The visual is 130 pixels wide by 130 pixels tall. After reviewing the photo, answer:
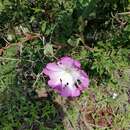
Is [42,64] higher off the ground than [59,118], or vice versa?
[42,64]

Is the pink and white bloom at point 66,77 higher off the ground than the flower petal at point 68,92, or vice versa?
the pink and white bloom at point 66,77

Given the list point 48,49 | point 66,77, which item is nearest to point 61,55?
point 48,49

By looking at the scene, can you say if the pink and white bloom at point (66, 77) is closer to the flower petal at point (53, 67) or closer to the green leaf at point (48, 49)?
the flower petal at point (53, 67)

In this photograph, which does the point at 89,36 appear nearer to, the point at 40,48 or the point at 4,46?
the point at 40,48

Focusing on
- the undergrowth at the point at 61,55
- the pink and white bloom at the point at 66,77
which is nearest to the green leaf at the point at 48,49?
the undergrowth at the point at 61,55

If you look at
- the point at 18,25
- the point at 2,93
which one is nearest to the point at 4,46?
the point at 18,25

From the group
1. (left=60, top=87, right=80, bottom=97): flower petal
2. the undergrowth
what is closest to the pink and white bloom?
(left=60, top=87, right=80, bottom=97): flower petal

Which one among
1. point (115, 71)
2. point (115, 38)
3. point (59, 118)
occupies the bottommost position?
point (59, 118)

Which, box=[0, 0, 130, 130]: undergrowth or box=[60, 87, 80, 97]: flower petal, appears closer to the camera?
box=[60, 87, 80, 97]: flower petal

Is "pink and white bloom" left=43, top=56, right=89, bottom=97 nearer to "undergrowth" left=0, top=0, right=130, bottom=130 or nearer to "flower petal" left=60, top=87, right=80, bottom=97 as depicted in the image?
"flower petal" left=60, top=87, right=80, bottom=97
